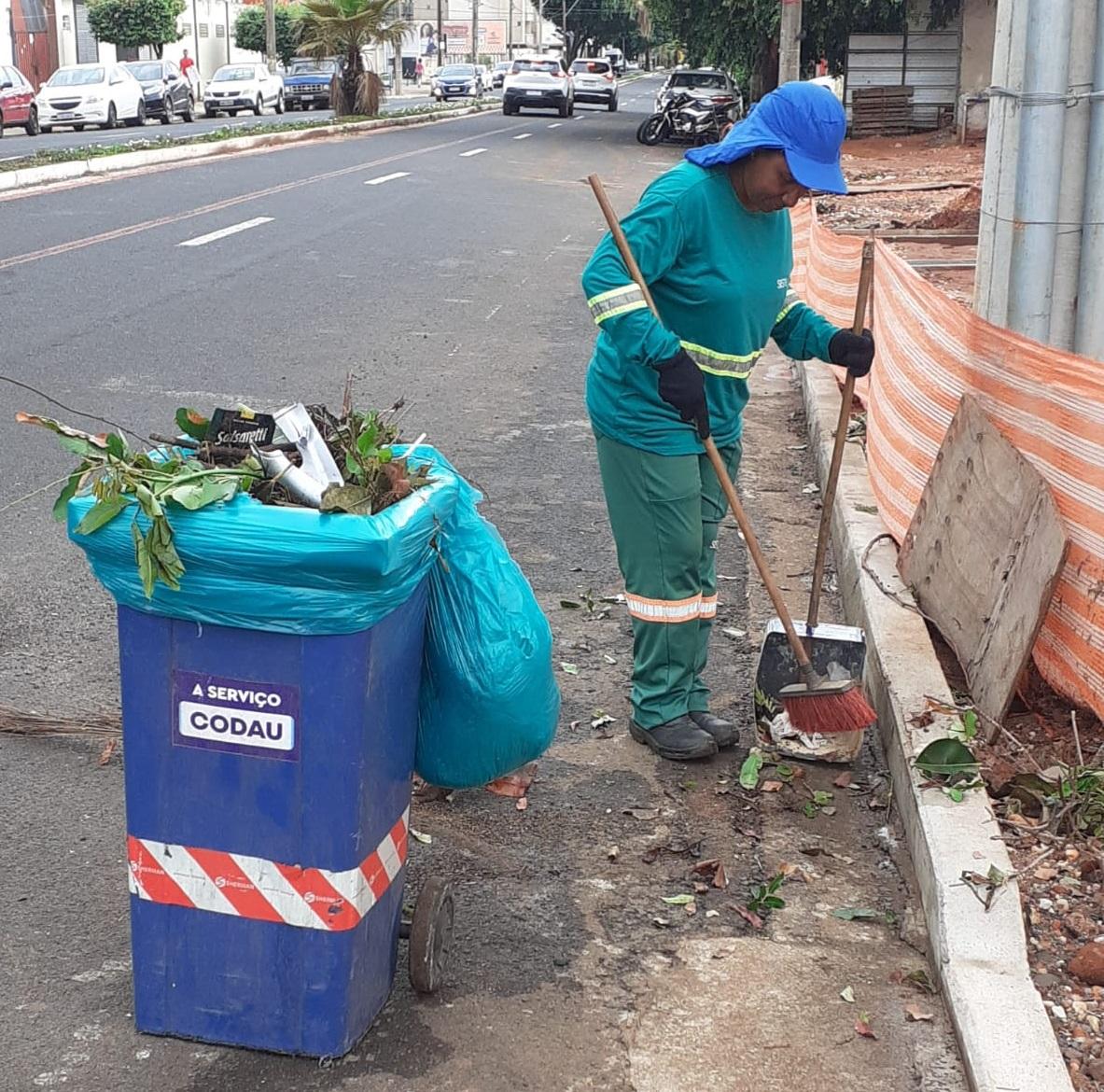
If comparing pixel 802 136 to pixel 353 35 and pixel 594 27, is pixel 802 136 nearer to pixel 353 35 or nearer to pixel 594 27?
pixel 353 35

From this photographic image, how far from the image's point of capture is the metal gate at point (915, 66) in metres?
30.3

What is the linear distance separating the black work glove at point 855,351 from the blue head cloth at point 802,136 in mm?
537

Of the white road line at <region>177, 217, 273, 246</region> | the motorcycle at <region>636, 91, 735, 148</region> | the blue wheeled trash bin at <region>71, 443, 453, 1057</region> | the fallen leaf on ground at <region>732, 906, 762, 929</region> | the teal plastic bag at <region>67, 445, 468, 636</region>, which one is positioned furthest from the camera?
the motorcycle at <region>636, 91, 735, 148</region>

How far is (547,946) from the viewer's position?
132 inches

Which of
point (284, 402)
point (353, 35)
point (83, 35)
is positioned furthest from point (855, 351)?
point (83, 35)

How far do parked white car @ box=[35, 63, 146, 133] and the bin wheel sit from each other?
3495cm

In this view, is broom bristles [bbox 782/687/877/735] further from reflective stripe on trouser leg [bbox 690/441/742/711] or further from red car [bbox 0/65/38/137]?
red car [bbox 0/65/38/137]

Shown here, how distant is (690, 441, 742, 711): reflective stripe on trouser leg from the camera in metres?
4.37

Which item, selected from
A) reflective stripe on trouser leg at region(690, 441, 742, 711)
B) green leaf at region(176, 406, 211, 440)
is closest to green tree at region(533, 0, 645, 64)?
reflective stripe on trouser leg at region(690, 441, 742, 711)

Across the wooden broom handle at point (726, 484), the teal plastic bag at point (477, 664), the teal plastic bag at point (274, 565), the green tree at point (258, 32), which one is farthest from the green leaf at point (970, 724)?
the green tree at point (258, 32)

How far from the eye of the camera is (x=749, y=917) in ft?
11.5

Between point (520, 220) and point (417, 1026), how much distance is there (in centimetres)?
1465

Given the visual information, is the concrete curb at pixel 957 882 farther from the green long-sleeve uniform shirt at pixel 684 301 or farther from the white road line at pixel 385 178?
the white road line at pixel 385 178

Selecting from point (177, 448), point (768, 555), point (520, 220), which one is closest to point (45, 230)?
point (520, 220)
